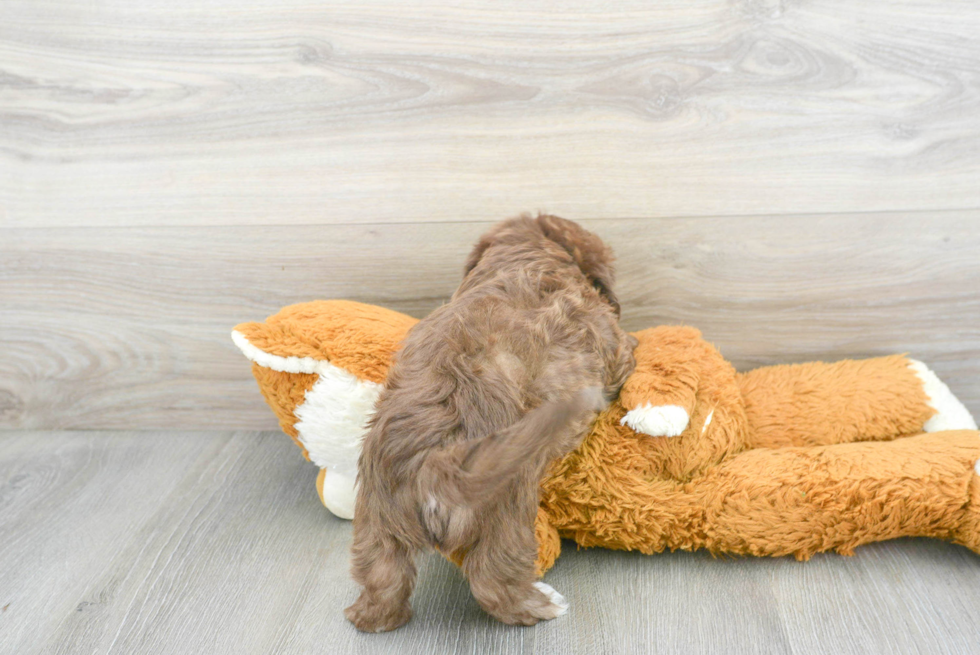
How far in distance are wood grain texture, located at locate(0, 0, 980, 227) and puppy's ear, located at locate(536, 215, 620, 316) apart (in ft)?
0.64

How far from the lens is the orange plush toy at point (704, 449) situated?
1.03 m

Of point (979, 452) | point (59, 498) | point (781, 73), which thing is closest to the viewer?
point (979, 452)

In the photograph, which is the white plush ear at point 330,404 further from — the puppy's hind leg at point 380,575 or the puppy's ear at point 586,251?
the puppy's ear at point 586,251

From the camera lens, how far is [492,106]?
1.27 meters

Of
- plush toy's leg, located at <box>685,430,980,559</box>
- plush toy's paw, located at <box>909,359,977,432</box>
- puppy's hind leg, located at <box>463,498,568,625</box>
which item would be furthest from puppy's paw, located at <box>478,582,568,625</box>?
plush toy's paw, located at <box>909,359,977,432</box>

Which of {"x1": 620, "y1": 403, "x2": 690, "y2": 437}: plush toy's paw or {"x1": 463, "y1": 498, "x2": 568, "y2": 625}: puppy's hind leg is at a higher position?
{"x1": 620, "y1": 403, "x2": 690, "y2": 437}: plush toy's paw

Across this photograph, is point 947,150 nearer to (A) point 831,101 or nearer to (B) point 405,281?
(A) point 831,101

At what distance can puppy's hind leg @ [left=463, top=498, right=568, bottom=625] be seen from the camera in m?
0.89

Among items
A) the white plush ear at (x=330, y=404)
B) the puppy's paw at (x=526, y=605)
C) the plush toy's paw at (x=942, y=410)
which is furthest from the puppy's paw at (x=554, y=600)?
the plush toy's paw at (x=942, y=410)

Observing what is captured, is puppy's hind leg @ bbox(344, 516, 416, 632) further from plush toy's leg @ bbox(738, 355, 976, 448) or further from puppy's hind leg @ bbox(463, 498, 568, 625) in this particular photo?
plush toy's leg @ bbox(738, 355, 976, 448)

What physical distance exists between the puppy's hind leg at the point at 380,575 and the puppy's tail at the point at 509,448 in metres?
0.16

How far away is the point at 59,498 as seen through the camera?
1.33 m

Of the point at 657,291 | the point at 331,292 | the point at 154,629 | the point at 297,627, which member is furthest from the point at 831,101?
the point at 154,629

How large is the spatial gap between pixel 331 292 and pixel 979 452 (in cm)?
109
